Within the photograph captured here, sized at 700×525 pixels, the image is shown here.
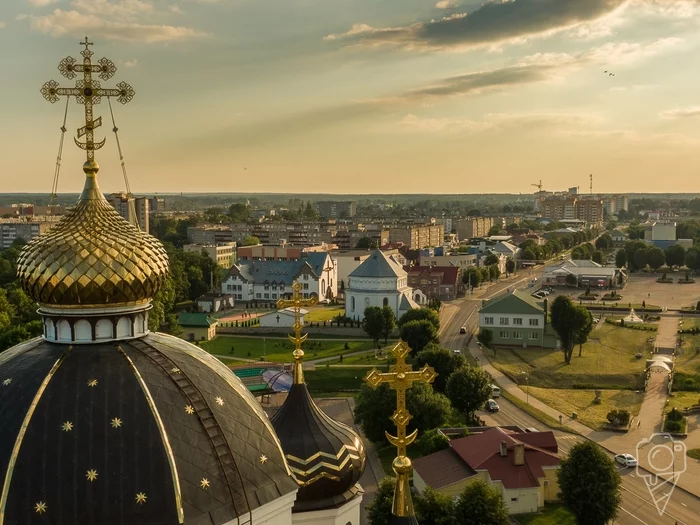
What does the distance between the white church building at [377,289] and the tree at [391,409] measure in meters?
37.0

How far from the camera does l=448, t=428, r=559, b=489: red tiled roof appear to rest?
95.6ft

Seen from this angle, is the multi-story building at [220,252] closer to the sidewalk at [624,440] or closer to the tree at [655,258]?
the tree at [655,258]

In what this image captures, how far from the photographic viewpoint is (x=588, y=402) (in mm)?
44656

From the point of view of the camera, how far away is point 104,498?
34.2 feet

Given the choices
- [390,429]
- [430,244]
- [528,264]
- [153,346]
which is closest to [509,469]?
[390,429]

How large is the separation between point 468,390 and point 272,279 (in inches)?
1966

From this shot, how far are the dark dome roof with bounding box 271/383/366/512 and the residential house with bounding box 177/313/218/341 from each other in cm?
4794

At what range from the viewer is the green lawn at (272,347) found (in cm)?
5738

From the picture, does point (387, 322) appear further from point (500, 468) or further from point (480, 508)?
point (480, 508)

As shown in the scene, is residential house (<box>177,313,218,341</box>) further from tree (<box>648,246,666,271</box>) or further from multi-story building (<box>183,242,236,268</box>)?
tree (<box>648,246,666,271</box>)

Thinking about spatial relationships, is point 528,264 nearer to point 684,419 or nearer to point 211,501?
point 684,419

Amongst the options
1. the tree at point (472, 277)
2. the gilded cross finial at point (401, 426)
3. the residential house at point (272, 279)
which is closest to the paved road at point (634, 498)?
the gilded cross finial at point (401, 426)

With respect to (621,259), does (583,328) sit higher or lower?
lower

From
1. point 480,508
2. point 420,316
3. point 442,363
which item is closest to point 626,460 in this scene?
point 442,363
